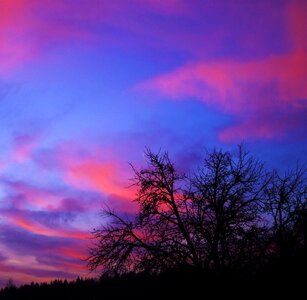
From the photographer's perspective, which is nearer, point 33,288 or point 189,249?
point 189,249

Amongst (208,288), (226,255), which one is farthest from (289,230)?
(208,288)

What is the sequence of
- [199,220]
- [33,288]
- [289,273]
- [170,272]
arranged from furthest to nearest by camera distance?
[33,288]
[199,220]
[170,272]
[289,273]

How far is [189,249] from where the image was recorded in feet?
56.1

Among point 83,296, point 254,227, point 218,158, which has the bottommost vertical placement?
point 83,296

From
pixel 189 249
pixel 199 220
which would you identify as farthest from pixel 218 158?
pixel 189 249

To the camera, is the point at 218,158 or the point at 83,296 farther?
the point at 83,296

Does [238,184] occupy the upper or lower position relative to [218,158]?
lower

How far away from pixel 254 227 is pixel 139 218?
215 inches

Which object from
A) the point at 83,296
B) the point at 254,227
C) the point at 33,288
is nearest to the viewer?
the point at 254,227

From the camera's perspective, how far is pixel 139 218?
58.7 ft

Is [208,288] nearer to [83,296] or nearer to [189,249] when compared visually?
[189,249]

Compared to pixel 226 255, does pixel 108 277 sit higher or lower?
lower

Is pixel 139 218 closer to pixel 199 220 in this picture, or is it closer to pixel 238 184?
pixel 199 220

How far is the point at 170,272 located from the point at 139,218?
345cm
